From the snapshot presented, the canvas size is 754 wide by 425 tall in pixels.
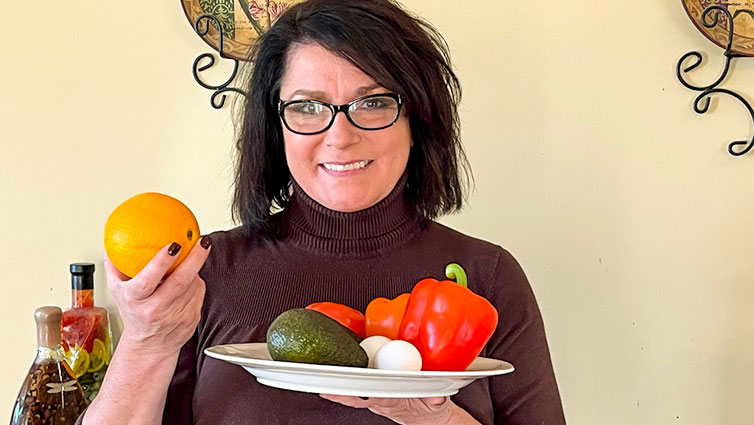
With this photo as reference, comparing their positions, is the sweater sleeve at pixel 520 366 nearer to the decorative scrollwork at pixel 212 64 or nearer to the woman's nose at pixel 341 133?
the woman's nose at pixel 341 133

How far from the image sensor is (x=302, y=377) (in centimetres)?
72

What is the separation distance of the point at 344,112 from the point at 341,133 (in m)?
0.03

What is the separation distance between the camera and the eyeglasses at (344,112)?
99 cm

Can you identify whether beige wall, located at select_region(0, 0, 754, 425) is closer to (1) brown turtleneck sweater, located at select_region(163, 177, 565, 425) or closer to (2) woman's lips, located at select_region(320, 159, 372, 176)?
(1) brown turtleneck sweater, located at select_region(163, 177, 565, 425)

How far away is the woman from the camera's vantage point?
0.98 m

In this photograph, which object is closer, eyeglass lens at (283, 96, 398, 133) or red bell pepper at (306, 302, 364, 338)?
red bell pepper at (306, 302, 364, 338)

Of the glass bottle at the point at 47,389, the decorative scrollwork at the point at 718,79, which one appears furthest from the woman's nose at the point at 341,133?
the decorative scrollwork at the point at 718,79

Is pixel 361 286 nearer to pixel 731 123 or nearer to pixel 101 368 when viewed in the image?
pixel 101 368

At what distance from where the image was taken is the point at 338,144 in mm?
973

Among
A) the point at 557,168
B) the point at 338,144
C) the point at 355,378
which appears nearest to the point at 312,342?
the point at 355,378

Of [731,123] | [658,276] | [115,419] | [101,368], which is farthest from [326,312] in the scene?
[731,123]

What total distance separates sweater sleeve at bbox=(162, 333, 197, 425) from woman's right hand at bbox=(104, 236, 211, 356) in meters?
0.19

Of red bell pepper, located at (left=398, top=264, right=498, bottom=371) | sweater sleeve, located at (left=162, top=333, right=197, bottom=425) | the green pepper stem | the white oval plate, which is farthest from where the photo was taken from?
sweater sleeve, located at (left=162, top=333, right=197, bottom=425)

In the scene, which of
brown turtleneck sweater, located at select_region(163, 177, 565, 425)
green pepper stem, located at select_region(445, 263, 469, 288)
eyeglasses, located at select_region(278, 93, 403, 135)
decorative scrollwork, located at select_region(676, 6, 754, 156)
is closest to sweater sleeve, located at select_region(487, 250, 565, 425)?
brown turtleneck sweater, located at select_region(163, 177, 565, 425)
